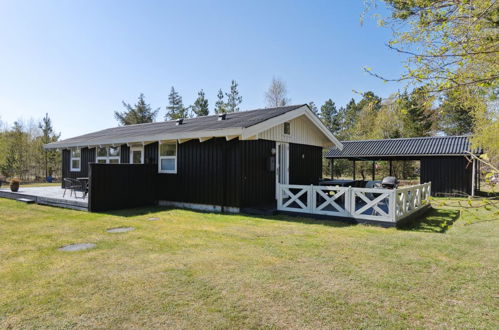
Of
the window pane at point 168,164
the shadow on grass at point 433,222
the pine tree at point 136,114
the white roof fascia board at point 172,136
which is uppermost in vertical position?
the pine tree at point 136,114

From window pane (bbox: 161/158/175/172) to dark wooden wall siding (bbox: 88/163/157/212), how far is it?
319mm

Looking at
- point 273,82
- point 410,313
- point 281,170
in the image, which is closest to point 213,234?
point 410,313

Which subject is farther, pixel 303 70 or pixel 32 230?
pixel 303 70

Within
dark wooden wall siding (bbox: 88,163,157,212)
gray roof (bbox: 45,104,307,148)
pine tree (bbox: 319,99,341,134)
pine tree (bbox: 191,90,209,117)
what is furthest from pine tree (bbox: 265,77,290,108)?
dark wooden wall siding (bbox: 88,163,157,212)

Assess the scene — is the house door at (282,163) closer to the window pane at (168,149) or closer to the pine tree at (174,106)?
the window pane at (168,149)

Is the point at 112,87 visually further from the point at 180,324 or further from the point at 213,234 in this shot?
the point at 180,324

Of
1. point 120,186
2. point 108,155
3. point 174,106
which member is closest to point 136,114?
point 174,106

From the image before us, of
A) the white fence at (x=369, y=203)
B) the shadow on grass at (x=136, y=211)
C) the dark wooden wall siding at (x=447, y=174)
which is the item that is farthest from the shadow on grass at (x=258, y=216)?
the dark wooden wall siding at (x=447, y=174)

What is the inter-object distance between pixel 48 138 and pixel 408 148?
96.3ft

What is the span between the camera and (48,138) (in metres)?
26.7

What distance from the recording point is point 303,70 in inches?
725

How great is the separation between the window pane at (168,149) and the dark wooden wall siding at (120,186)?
610mm

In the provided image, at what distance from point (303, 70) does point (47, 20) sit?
13534mm

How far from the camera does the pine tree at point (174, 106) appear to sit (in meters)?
35.2
